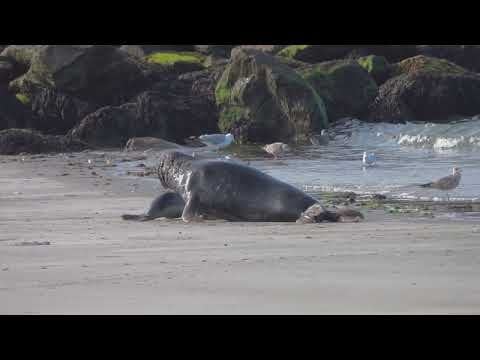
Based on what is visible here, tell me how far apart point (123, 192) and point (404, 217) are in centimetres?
404

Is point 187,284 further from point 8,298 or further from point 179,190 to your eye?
point 179,190

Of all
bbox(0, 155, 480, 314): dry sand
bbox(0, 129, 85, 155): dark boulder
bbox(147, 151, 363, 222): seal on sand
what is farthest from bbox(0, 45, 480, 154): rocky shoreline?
bbox(0, 155, 480, 314): dry sand

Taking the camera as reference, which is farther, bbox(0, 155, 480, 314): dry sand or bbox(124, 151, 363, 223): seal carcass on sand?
bbox(124, 151, 363, 223): seal carcass on sand

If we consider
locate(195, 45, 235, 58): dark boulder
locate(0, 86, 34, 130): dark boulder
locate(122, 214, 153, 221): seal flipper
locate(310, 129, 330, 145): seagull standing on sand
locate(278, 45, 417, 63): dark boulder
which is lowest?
locate(0, 86, 34, 130): dark boulder

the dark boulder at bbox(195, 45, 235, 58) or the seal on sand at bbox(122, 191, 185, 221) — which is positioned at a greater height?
the seal on sand at bbox(122, 191, 185, 221)

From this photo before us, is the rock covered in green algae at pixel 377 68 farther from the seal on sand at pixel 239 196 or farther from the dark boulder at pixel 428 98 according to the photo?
the seal on sand at pixel 239 196

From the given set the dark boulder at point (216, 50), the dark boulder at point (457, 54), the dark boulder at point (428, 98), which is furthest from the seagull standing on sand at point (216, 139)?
the dark boulder at point (457, 54)

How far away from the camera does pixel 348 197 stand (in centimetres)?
1078

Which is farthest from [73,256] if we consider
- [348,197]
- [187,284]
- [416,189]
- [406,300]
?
[416,189]

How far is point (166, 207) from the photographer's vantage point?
959cm

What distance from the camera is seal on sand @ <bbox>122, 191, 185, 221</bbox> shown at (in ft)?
30.9

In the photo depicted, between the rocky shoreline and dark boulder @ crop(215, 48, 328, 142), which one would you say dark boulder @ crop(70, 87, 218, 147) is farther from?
dark boulder @ crop(215, 48, 328, 142)

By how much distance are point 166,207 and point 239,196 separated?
727mm

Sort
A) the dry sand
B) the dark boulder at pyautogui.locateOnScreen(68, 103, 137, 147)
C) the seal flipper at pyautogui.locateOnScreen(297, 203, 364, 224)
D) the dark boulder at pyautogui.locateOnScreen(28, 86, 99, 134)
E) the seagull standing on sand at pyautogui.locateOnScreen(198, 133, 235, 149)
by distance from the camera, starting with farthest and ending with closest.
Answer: the dark boulder at pyautogui.locateOnScreen(28, 86, 99, 134)
the dark boulder at pyautogui.locateOnScreen(68, 103, 137, 147)
the seagull standing on sand at pyautogui.locateOnScreen(198, 133, 235, 149)
the seal flipper at pyautogui.locateOnScreen(297, 203, 364, 224)
the dry sand
